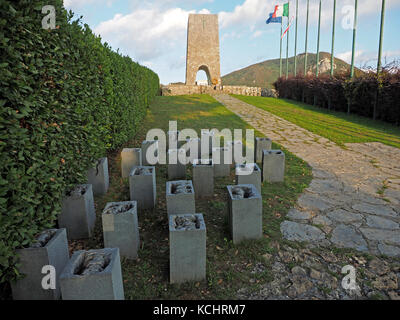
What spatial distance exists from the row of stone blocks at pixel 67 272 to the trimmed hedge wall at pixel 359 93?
11532 mm

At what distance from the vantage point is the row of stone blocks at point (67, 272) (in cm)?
185

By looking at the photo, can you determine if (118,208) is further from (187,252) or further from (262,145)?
(262,145)

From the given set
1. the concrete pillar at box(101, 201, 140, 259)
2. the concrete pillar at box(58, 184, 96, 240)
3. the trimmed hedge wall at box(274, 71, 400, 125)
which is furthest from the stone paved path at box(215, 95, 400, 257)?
the trimmed hedge wall at box(274, 71, 400, 125)

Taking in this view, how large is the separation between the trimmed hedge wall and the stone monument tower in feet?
49.2

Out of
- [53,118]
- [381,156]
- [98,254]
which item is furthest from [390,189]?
[53,118]

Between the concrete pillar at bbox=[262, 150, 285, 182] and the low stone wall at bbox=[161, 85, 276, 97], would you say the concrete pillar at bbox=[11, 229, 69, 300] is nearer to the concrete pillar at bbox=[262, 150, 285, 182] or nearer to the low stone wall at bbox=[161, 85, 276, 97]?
the concrete pillar at bbox=[262, 150, 285, 182]

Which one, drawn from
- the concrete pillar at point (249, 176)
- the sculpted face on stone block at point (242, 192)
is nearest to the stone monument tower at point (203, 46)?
the concrete pillar at point (249, 176)

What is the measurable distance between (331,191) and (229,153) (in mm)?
1720

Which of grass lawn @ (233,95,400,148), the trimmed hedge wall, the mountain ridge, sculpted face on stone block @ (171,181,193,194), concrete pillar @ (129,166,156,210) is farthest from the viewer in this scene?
the mountain ridge

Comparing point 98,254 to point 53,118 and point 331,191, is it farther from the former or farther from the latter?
point 331,191

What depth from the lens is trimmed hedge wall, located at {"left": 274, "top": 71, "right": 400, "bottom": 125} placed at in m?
10.5

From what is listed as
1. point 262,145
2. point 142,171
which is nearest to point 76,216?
point 142,171

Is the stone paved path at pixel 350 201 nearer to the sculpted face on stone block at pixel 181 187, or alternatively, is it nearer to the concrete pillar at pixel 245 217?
the concrete pillar at pixel 245 217

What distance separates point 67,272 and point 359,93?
13.9m
